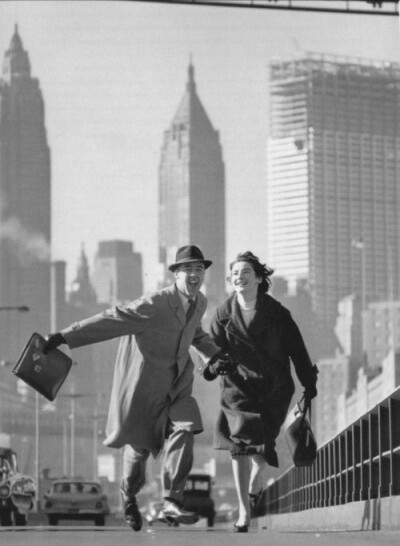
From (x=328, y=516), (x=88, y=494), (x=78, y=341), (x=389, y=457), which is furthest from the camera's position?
(x=88, y=494)

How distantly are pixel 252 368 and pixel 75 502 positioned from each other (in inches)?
1132

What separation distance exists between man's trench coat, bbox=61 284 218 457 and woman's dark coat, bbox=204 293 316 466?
78 cm

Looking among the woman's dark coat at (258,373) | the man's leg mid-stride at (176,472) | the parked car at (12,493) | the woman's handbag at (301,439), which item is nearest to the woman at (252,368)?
the woman's dark coat at (258,373)

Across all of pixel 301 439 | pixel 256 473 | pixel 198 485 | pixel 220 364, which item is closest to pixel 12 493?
pixel 256 473

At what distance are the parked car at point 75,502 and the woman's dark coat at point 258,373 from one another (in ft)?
90.4

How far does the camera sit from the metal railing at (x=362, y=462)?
15898 mm

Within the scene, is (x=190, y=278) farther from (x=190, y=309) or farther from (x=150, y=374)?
(x=150, y=374)

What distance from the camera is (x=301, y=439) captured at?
51.1 feet

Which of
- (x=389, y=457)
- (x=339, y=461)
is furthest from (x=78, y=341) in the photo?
(x=339, y=461)

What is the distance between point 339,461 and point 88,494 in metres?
22.5

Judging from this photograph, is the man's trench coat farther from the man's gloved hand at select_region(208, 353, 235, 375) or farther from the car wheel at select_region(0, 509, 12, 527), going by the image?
the car wheel at select_region(0, 509, 12, 527)

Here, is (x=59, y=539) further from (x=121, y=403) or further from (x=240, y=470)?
(x=240, y=470)

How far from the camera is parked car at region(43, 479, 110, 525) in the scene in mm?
43031

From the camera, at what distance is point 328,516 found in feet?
67.2
